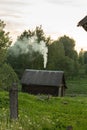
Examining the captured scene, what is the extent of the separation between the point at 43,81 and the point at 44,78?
505 millimetres

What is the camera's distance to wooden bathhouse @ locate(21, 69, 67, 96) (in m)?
53.6

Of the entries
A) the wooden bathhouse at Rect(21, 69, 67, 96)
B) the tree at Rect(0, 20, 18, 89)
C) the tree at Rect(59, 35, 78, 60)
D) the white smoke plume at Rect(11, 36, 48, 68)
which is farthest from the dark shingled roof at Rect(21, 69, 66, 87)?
the tree at Rect(59, 35, 78, 60)

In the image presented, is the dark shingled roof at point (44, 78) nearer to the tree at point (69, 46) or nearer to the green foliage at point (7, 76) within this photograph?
the green foliage at point (7, 76)

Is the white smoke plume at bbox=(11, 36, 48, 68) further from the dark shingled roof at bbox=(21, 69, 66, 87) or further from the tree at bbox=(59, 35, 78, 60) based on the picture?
the dark shingled roof at bbox=(21, 69, 66, 87)

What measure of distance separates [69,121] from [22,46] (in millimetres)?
81772

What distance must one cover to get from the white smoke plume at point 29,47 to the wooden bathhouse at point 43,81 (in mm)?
35442

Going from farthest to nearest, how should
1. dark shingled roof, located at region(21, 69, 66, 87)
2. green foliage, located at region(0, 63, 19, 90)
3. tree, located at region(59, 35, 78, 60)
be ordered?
tree, located at region(59, 35, 78, 60) → green foliage, located at region(0, 63, 19, 90) → dark shingled roof, located at region(21, 69, 66, 87)

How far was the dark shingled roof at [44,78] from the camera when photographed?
5353cm

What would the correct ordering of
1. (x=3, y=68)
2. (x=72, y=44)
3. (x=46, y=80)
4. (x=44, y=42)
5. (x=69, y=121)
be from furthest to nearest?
(x=72, y=44)
(x=44, y=42)
(x=3, y=68)
(x=46, y=80)
(x=69, y=121)

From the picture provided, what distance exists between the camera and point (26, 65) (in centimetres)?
9044

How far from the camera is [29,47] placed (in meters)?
98.2

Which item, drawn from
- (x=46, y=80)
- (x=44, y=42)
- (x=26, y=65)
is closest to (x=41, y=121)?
(x=46, y=80)

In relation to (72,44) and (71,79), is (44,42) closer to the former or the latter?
(71,79)

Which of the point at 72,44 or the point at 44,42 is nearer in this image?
the point at 44,42
